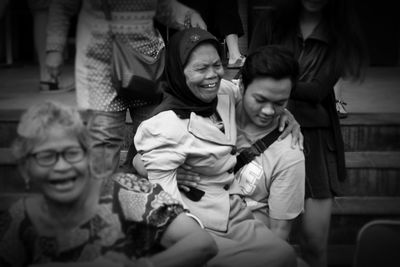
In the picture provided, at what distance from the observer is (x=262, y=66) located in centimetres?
290

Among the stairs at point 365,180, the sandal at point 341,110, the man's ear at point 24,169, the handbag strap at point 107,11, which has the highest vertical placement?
the handbag strap at point 107,11

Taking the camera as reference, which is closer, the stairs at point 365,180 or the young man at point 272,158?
the young man at point 272,158

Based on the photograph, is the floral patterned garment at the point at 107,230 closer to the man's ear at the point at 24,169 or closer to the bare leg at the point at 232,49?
the man's ear at the point at 24,169

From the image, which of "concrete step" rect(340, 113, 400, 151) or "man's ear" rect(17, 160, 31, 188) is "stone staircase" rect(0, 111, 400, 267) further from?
"man's ear" rect(17, 160, 31, 188)

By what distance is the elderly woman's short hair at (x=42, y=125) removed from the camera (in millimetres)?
2209

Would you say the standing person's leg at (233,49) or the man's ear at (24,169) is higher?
the man's ear at (24,169)

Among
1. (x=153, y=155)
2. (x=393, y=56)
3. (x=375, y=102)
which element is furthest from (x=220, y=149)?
(x=393, y=56)

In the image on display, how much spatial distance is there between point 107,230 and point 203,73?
83 cm


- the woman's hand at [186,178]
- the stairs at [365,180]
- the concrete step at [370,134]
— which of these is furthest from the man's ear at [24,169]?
the concrete step at [370,134]

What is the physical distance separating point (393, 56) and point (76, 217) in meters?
5.53

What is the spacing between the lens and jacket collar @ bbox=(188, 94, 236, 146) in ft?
8.93

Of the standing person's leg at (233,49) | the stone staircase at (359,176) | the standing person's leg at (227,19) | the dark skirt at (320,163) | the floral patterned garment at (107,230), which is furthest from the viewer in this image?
the standing person's leg at (233,49)

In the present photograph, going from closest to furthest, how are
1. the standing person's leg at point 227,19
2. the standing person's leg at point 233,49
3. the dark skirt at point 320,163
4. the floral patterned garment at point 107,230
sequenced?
the floral patterned garment at point 107,230
the dark skirt at point 320,163
the standing person's leg at point 227,19
the standing person's leg at point 233,49

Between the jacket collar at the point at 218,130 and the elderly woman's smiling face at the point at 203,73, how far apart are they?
0.11m
